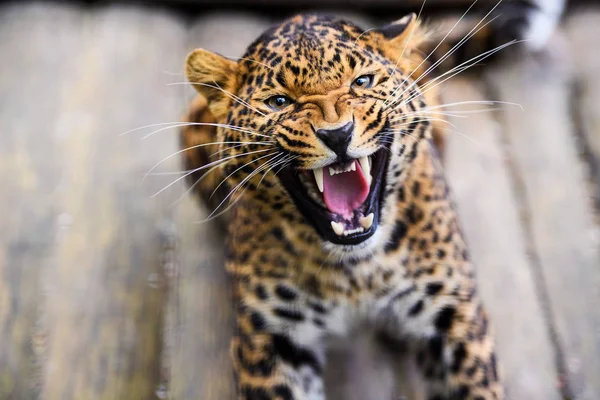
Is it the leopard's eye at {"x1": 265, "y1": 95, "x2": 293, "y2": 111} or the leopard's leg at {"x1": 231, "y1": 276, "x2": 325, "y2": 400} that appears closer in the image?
the leopard's eye at {"x1": 265, "y1": 95, "x2": 293, "y2": 111}

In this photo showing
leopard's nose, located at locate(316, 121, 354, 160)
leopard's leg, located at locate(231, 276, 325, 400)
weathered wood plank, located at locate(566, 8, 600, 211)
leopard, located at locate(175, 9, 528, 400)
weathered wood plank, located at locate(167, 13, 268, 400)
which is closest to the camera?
leopard's nose, located at locate(316, 121, 354, 160)

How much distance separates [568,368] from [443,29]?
1.97 metres

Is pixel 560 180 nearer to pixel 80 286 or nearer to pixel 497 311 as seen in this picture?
pixel 497 311

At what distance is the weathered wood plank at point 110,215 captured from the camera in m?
3.03

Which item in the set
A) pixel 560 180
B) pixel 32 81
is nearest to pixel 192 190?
pixel 32 81

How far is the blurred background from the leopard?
253mm

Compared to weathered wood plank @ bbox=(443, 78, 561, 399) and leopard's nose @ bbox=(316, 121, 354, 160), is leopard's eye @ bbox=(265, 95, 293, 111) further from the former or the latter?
weathered wood plank @ bbox=(443, 78, 561, 399)

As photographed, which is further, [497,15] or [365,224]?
[497,15]

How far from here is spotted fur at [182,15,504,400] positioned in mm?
2328

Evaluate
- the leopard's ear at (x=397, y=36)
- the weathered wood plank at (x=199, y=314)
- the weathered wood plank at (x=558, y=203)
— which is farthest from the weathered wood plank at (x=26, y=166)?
the weathered wood plank at (x=558, y=203)

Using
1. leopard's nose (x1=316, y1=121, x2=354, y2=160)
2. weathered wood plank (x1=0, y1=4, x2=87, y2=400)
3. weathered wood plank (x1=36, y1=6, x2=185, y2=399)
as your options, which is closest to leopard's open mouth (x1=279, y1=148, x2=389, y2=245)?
leopard's nose (x1=316, y1=121, x2=354, y2=160)

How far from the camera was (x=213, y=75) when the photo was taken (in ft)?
8.26

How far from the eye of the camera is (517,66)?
4.04 meters

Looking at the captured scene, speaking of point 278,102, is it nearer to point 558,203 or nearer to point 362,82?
point 362,82
